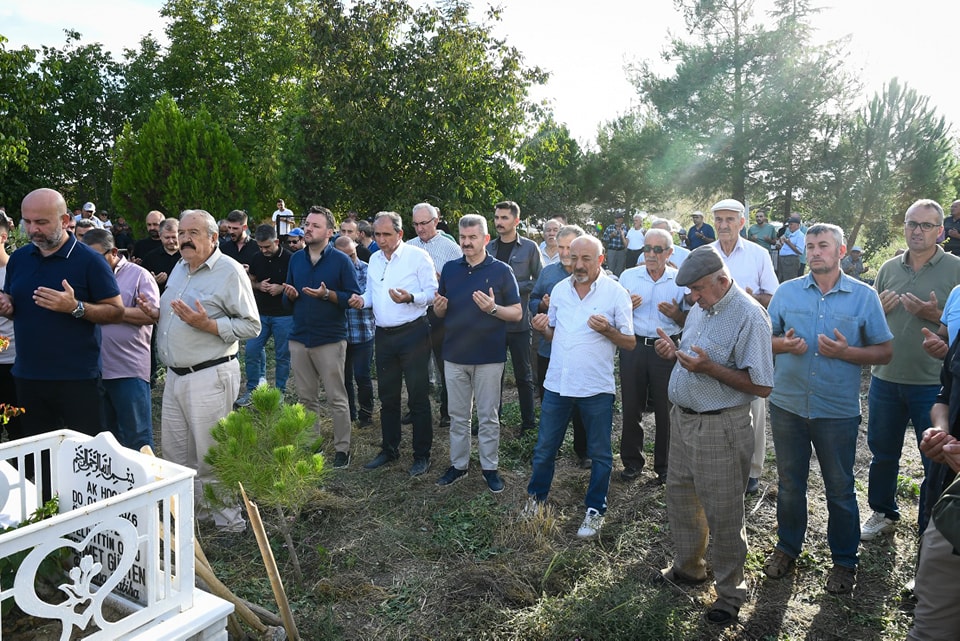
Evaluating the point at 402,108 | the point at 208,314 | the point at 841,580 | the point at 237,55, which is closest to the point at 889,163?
the point at 402,108

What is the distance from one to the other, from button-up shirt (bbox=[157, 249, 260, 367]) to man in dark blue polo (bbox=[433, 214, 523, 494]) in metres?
1.55

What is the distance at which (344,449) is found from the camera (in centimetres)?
596

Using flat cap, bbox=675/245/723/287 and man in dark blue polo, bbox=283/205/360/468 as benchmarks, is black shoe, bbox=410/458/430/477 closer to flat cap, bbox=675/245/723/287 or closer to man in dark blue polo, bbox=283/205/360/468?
man in dark blue polo, bbox=283/205/360/468

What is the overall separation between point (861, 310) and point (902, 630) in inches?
68.1

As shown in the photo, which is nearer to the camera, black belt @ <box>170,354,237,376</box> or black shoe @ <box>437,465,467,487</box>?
black belt @ <box>170,354,237,376</box>

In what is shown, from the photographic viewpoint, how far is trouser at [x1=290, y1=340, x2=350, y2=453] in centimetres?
585

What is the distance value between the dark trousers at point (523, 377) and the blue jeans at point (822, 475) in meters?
3.00

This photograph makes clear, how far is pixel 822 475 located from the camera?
4.04 metres

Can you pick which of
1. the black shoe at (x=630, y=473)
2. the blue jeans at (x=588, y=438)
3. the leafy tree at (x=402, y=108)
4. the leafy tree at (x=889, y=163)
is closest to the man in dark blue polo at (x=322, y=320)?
the blue jeans at (x=588, y=438)

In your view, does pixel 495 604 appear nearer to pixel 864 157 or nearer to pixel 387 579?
pixel 387 579

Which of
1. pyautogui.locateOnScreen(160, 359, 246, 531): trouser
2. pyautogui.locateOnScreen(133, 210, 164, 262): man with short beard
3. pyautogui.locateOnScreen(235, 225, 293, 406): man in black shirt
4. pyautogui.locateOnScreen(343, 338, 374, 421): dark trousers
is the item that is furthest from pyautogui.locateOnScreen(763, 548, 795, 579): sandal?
pyautogui.locateOnScreen(133, 210, 164, 262): man with short beard

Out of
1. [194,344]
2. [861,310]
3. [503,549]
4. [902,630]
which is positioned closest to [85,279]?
[194,344]

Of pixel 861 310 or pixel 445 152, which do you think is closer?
pixel 861 310

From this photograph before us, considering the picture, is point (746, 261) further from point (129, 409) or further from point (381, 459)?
point (129, 409)
